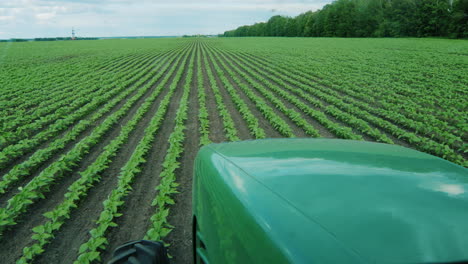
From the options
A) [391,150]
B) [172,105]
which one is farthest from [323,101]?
[391,150]

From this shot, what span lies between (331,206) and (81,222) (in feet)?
12.2

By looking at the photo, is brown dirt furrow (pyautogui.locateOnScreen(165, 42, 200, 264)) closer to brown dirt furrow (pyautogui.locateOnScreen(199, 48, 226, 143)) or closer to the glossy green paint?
brown dirt furrow (pyautogui.locateOnScreen(199, 48, 226, 143))

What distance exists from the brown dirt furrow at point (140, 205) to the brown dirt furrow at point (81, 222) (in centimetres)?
17

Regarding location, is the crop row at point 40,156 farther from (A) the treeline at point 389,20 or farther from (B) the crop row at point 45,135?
(A) the treeline at point 389,20

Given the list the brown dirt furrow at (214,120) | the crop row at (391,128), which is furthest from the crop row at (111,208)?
the crop row at (391,128)

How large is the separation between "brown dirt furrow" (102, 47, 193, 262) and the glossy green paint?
6.49ft

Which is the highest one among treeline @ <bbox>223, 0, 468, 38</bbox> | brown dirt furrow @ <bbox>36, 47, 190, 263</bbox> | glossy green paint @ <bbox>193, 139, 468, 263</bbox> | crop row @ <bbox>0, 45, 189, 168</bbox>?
treeline @ <bbox>223, 0, 468, 38</bbox>

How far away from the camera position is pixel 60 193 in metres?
4.35

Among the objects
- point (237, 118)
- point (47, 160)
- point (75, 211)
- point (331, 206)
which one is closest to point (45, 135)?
point (47, 160)

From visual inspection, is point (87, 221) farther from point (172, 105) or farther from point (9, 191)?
point (172, 105)

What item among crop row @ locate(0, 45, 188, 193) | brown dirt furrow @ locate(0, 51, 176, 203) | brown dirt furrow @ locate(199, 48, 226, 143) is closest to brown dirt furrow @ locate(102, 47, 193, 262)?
brown dirt furrow @ locate(199, 48, 226, 143)

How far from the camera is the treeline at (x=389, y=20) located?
4888 cm

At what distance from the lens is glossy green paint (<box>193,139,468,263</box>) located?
913mm

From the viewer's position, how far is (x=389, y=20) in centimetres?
6250
